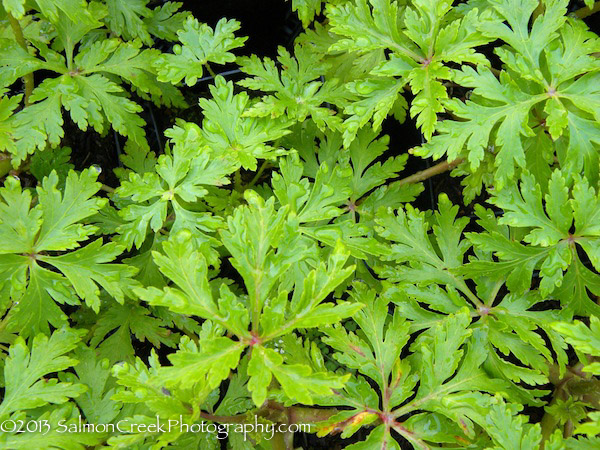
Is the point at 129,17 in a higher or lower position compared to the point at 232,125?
higher

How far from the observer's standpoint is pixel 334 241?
1770 millimetres

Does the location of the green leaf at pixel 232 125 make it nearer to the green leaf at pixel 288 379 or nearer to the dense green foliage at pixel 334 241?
the dense green foliage at pixel 334 241

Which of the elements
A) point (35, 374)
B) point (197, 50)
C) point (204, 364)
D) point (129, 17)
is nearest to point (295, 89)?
point (197, 50)

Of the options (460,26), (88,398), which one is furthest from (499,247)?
(88,398)

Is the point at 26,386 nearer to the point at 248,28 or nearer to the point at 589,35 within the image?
the point at 248,28

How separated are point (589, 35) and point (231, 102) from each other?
122cm

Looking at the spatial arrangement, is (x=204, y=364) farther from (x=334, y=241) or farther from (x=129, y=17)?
(x=129, y=17)

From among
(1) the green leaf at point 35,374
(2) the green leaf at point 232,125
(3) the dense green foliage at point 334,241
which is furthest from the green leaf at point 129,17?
(1) the green leaf at point 35,374

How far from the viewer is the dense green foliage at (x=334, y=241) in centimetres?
162

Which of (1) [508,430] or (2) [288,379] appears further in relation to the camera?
(1) [508,430]

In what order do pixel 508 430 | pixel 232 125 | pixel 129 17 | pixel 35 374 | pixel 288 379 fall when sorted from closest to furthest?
pixel 288 379 < pixel 508 430 < pixel 35 374 < pixel 232 125 < pixel 129 17

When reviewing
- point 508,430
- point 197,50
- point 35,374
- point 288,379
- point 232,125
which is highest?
point 197,50

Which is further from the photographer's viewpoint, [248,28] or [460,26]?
[248,28]

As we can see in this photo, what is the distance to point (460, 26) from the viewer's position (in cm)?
172
